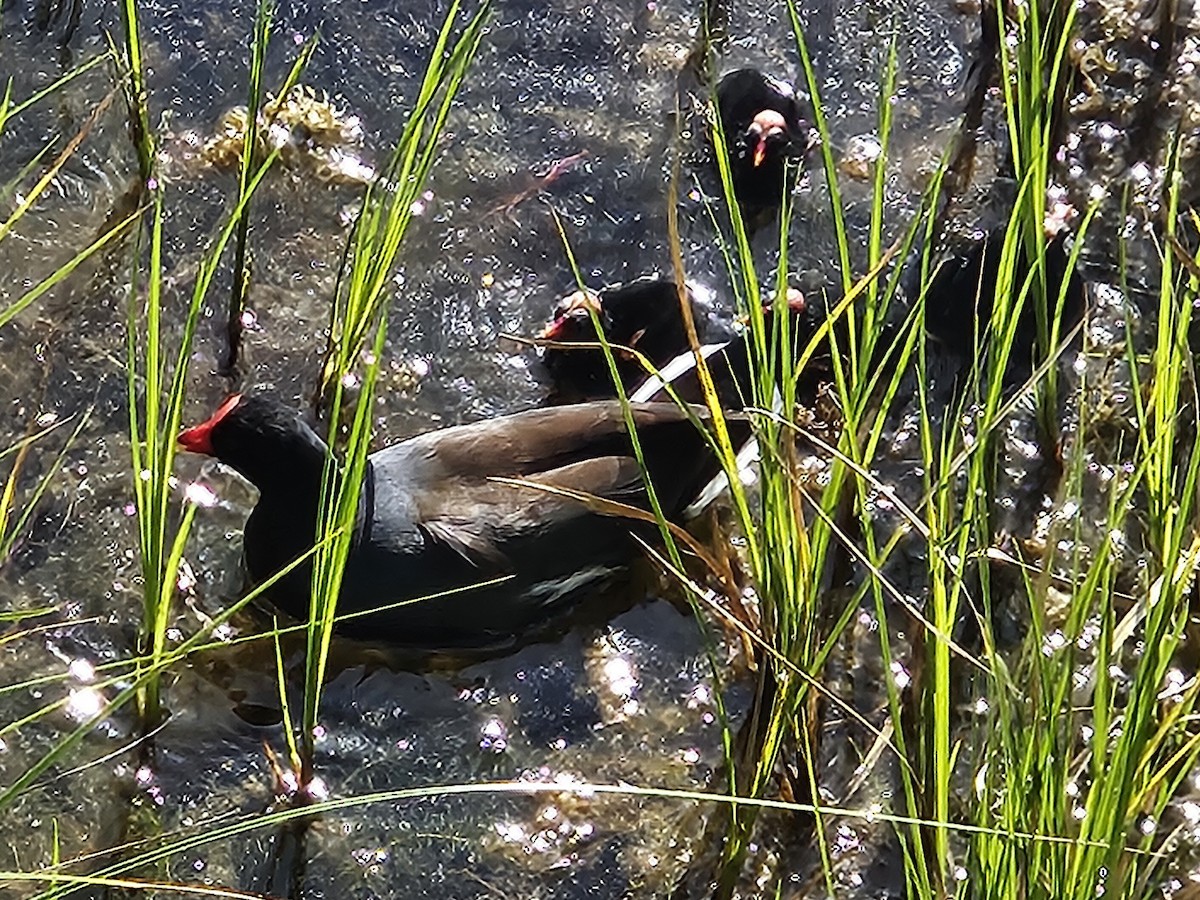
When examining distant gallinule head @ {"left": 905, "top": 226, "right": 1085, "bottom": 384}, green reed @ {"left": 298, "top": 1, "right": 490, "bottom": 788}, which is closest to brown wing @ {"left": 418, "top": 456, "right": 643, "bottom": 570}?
green reed @ {"left": 298, "top": 1, "right": 490, "bottom": 788}

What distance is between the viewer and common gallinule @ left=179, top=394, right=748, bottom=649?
3.80 meters

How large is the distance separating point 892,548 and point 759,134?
1.55 metres

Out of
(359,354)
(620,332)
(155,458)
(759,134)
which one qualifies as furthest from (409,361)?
(155,458)

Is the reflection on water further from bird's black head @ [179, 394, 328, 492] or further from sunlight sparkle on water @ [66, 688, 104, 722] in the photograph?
bird's black head @ [179, 394, 328, 492]

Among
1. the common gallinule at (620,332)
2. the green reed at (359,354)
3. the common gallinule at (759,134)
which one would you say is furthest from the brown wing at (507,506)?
the common gallinule at (759,134)

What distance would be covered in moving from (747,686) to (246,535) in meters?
1.22

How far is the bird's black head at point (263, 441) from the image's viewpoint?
3.79 meters

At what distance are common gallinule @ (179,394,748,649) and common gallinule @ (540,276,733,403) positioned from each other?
324 millimetres

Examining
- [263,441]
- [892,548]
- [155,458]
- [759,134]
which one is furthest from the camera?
[759,134]

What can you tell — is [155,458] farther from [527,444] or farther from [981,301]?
[981,301]

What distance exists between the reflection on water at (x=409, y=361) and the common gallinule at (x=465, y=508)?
0.45 feet

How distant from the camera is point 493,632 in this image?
12.8 feet

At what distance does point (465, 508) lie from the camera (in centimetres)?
389

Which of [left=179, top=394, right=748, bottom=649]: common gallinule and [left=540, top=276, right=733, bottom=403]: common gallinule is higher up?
[left=540, top=276, right=733, bottom=403]: common gallinule
